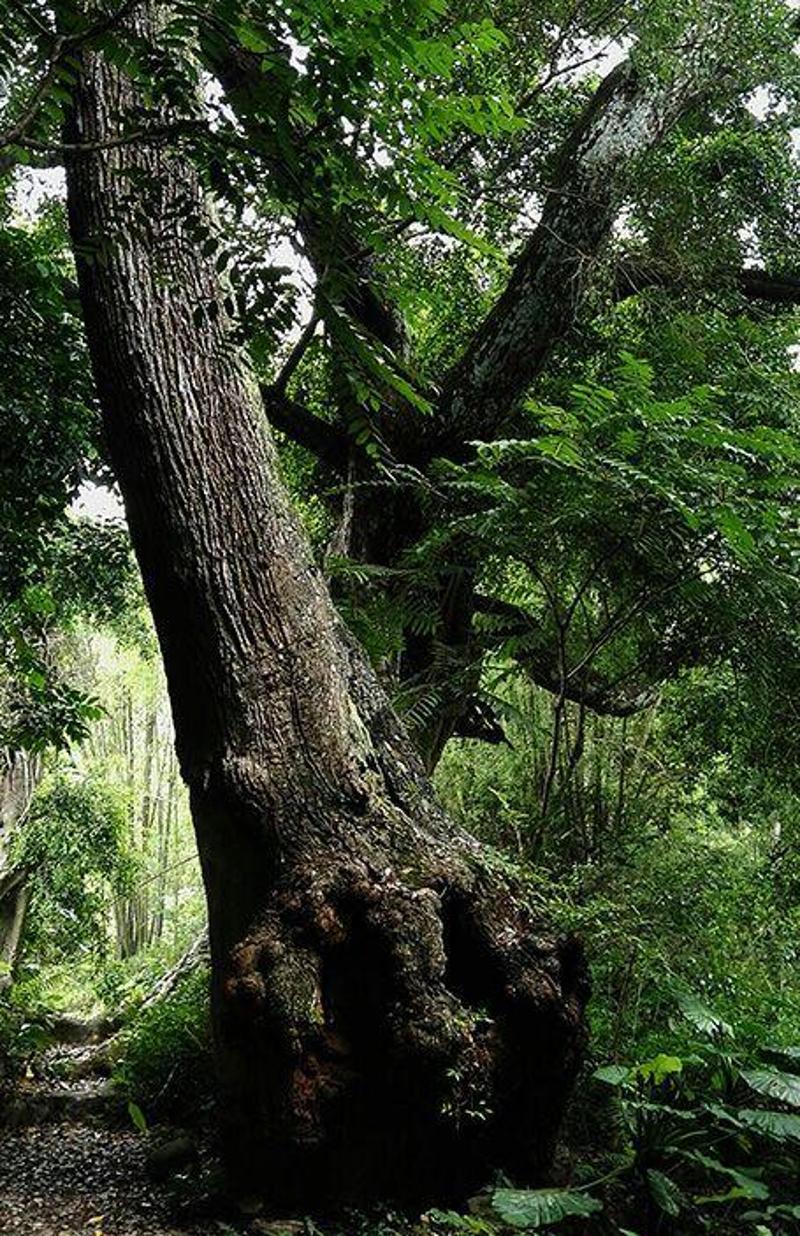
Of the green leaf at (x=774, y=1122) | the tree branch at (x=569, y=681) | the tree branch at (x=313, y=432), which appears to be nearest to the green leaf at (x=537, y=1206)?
the green leaf at (x=774, y=1122)

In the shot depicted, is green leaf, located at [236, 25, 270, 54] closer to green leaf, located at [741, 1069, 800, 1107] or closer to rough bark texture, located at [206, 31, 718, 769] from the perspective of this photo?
green leaf, located at [741, 1069, 800, 1107]

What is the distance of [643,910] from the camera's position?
4012 mm

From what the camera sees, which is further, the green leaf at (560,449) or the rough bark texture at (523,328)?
the rough bark texture at (523,328)

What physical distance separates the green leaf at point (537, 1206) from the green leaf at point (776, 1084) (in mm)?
808

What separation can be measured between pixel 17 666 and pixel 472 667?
4.23 meters

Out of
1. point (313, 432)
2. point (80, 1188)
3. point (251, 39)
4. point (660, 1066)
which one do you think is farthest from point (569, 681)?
point (251, 39)

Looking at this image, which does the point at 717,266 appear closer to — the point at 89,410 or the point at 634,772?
the point at 634,772

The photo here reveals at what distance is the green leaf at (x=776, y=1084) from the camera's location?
9.81 feet

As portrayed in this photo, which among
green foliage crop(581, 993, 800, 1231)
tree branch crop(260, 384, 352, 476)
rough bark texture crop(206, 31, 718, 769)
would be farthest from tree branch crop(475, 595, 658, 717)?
green foliage crop(581, 993, 800, 1231)

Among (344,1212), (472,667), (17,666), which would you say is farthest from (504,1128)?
(17,666)

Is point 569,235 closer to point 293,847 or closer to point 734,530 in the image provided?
point 734,530

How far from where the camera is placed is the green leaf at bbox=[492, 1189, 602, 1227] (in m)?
2.46

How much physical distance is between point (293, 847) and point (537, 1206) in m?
1.21

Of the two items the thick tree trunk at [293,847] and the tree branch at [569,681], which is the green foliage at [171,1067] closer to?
the thick tree trunk at [293,847]
